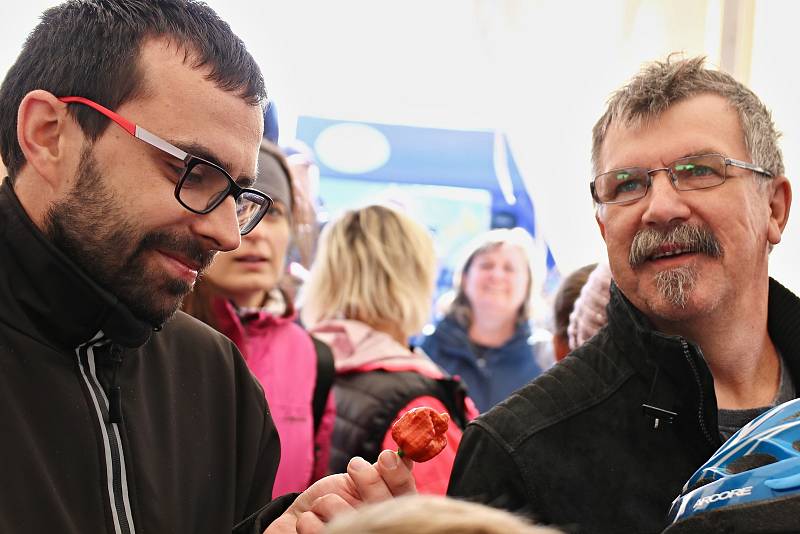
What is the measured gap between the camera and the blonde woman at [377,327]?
277cm

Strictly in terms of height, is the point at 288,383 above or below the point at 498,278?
below

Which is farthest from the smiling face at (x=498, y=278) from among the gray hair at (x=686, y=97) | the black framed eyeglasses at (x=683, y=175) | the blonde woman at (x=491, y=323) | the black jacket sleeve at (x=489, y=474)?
the black jacket sleeve at (x=489, y=474)

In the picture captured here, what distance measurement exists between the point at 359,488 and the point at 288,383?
1.32 metres

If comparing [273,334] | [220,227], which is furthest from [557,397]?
[273,334]

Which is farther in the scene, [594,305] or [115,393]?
[594,305]

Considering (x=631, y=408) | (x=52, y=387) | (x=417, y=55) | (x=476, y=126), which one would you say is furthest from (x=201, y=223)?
(x=476, y=126)

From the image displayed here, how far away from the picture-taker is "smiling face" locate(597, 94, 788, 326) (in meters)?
1.95

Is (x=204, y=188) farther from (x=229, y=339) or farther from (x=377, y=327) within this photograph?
(x=377, y=327)

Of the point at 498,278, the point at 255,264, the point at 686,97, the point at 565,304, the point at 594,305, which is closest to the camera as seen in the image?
the point at 686,97

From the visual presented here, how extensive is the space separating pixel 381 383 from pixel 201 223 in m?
1.33

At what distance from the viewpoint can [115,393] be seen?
1.61 metres

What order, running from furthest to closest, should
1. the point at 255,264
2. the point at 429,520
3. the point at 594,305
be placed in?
the point at 255,264, the point at 594,305, the point at 429,520

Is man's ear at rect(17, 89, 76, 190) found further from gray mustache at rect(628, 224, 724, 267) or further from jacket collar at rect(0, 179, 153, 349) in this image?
gray mustache at rect(628, 224, 724, 267)

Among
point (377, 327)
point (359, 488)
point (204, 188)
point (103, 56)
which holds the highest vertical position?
point (103, 56)
